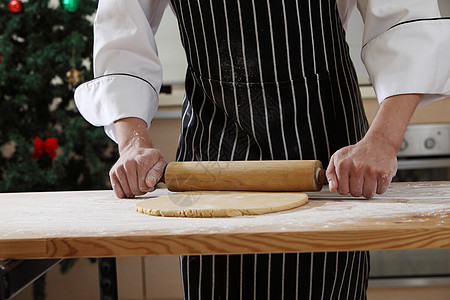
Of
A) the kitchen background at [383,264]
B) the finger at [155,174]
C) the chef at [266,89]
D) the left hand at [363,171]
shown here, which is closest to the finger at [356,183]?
the left hand at [363,171]

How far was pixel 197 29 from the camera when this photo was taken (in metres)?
0.98

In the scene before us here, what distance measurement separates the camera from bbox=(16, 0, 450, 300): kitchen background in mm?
1842

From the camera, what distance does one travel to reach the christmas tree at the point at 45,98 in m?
1.81

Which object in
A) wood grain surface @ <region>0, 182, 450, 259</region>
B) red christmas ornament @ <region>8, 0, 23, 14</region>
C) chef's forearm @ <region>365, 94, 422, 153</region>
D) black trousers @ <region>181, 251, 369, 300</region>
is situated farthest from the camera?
red christmas ornament @ <region>8, 0, 23, 14</region>

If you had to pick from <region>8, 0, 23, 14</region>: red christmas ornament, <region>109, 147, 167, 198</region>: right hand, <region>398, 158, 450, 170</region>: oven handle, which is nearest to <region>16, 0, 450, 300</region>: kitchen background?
<region>398, 158, 450, 170</region>: oven handle

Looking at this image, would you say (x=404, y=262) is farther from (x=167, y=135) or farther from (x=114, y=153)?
(x=114, y=153)

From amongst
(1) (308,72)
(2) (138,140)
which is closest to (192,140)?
(2) (138,140)

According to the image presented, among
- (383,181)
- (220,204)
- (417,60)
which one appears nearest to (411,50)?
(417,60)

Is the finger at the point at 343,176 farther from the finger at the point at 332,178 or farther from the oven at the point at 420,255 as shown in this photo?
the oven at the point at 420,255

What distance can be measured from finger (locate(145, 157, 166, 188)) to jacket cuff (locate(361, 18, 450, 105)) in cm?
37

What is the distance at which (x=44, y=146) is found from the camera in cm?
182

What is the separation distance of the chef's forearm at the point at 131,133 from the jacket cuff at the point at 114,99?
0.04ft

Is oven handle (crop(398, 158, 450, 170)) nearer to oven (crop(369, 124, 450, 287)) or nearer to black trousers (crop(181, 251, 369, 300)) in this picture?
oven (crop(369, 124, 450, 287))

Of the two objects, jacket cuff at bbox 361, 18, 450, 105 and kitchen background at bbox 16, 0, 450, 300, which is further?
kitchen background at bbox 16, 0, 450, 300
